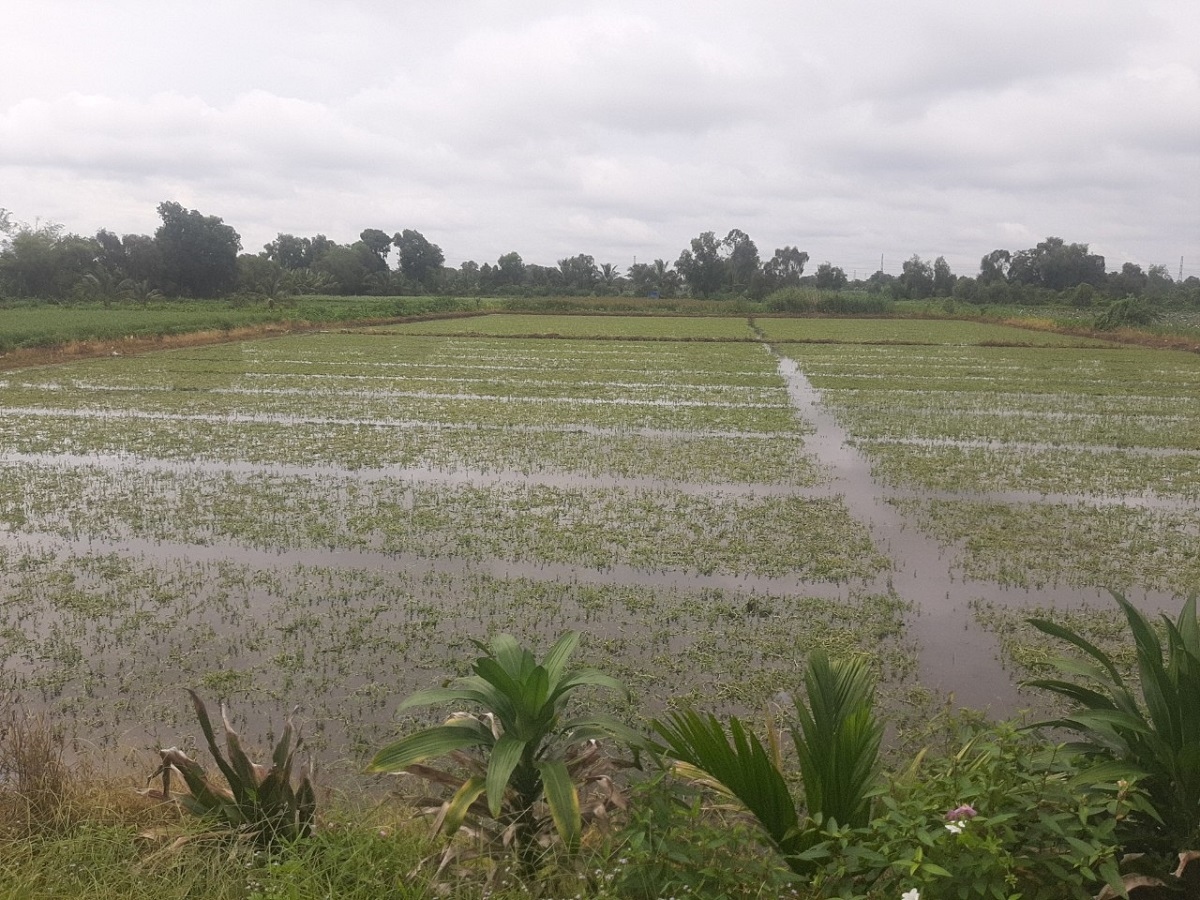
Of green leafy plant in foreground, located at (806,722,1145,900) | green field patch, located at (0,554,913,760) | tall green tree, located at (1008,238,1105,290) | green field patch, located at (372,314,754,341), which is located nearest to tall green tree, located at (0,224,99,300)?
green field patch, located at (372,314,754,341)

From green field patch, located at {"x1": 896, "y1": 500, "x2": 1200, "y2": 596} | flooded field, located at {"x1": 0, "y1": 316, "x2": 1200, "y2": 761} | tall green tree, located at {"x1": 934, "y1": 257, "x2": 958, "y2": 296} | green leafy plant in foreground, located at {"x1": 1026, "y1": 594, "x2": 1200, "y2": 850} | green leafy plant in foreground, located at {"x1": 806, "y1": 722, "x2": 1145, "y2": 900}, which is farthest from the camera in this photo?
tall green tree, located at {"x1": 934, "y1": 257, "x2": 958, "y2": 296}

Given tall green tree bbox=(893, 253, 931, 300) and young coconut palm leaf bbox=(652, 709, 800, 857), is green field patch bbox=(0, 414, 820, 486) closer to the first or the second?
young coconut palm leaf bbox=(652, 709, 800, 857)

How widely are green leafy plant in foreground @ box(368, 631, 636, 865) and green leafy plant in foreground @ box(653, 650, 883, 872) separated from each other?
13.3 inches

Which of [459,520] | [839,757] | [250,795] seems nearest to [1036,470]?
[459,520]

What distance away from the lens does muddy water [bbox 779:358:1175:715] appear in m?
4.76

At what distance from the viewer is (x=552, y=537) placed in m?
7.45

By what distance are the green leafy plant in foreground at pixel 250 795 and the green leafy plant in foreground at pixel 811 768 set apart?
136 centimetres

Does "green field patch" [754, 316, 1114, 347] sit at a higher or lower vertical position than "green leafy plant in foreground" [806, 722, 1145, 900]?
higher

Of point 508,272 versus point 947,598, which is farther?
point 508,272

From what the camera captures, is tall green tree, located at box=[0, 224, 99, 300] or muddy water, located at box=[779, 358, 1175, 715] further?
tall green tree, located at box=[0, 224, 99, 300]

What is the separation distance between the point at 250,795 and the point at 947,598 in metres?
5.17

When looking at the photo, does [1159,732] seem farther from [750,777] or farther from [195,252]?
[195,252]

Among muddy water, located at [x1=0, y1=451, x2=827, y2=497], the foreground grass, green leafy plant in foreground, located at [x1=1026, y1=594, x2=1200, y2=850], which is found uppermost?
green leafy plant in foreground, located at [x1=1026, y1=594, x2=1200, y2=850]

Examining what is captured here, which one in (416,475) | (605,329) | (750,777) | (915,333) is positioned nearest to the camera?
(750,777)
